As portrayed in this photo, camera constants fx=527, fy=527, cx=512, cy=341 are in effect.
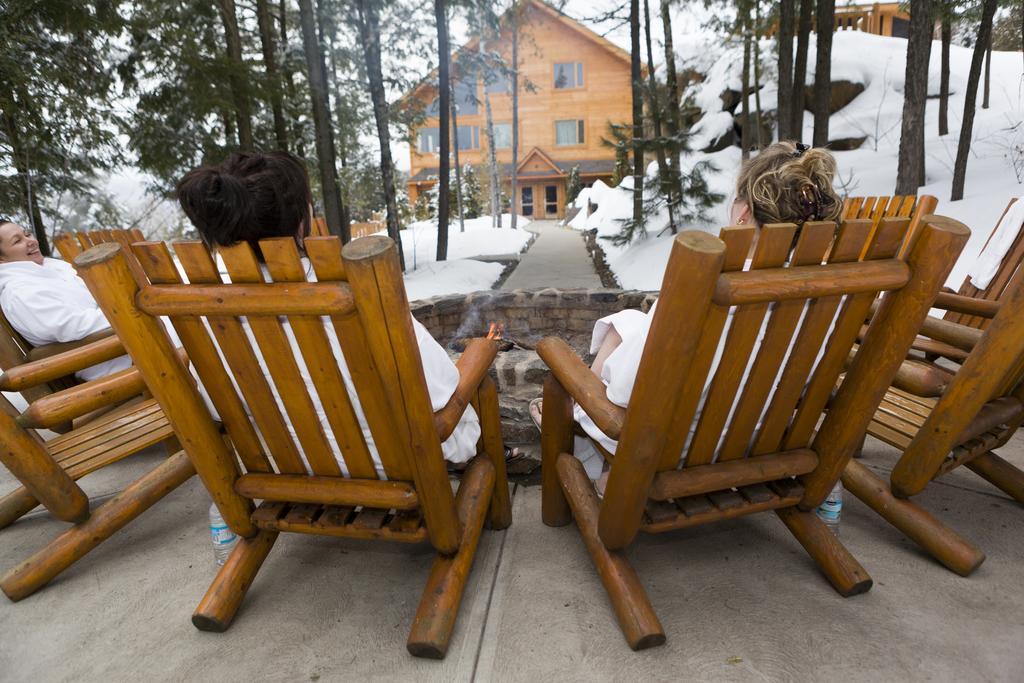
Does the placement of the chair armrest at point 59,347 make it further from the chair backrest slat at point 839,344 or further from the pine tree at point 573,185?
the pine tree at point 573,185

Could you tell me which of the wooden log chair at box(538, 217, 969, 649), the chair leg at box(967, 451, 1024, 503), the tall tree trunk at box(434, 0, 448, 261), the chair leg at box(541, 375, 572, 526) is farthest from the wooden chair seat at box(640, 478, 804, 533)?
the tall tree trunk at box(434, 0, 448, 261)

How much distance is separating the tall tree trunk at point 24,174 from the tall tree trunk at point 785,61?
802 cm

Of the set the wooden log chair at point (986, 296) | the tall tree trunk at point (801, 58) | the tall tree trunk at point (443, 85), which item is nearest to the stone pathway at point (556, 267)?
the tall tree trunk at point (443, 85)

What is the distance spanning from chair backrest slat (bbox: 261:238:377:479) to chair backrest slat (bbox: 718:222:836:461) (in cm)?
93

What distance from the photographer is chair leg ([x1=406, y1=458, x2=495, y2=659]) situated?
4.33 ft

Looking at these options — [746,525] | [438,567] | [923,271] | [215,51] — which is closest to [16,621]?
[438,567]

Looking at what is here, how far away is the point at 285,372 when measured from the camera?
120 cm

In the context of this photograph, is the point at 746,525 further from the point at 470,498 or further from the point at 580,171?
the point at 580,171

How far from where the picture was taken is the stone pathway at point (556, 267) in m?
7.58

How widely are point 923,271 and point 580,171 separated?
2007 centimetres

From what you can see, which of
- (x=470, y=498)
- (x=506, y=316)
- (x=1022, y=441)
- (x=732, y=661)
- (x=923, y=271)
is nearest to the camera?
(x=923, y=271)

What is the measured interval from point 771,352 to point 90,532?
6.96ft

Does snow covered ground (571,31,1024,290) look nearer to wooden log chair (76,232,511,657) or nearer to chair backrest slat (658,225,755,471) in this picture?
chair backrest slat (658,225,755,471)

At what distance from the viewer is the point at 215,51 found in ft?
18.7
